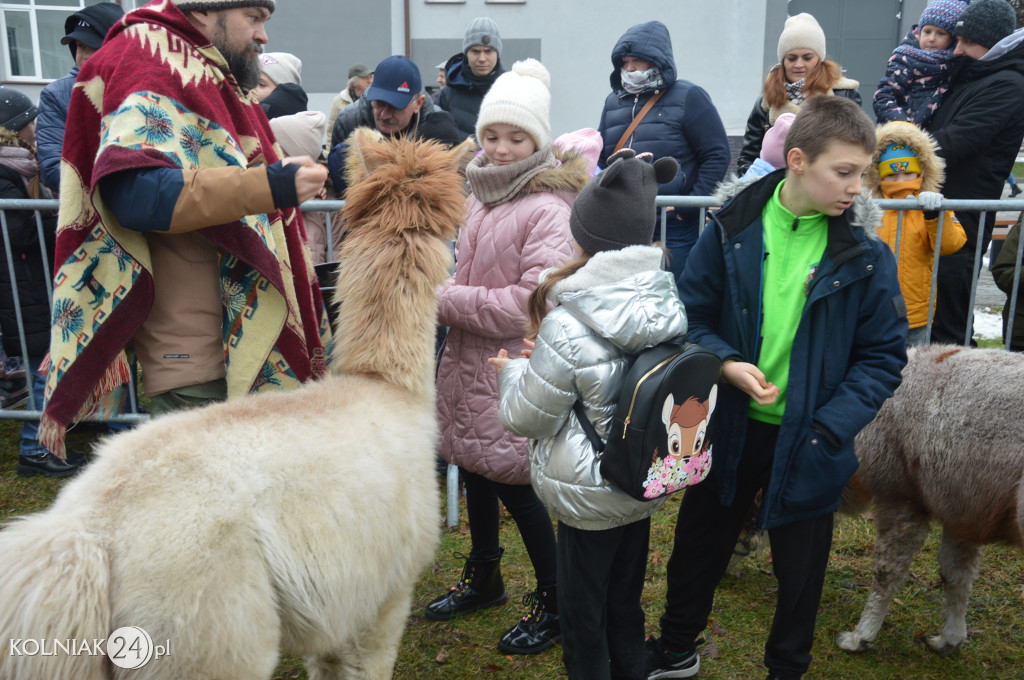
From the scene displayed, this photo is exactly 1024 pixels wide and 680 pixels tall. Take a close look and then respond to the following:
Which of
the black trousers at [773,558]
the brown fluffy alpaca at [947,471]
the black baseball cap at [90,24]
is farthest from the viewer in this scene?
the black baseball cap at [90,24]

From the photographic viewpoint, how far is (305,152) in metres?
4.89

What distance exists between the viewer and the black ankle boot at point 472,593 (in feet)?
11.1

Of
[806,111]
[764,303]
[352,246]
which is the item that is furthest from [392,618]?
[806,111]

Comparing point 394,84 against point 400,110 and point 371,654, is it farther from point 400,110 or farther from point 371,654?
point 371,654

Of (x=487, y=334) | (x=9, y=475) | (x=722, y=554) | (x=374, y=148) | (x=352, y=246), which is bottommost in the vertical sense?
(x=9, y=475)

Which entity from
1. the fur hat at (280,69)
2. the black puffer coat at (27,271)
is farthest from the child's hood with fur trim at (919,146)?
the black puffer coat at (27,271)

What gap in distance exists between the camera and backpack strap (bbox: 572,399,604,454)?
2.29 meters

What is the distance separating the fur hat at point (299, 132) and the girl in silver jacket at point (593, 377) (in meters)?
2.90

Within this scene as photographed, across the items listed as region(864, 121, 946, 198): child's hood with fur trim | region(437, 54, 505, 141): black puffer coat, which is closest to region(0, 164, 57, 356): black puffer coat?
region(437, 54, 505, 141): black puffer coat

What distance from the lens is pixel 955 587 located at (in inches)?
123

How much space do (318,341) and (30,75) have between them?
15811 millimetres

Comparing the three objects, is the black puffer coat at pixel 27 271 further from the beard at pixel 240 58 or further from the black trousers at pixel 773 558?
the black trousers at pixel 773 558

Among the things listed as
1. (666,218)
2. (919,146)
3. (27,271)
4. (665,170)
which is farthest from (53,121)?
(919,146)

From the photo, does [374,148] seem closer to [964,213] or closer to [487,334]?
[487,334]
